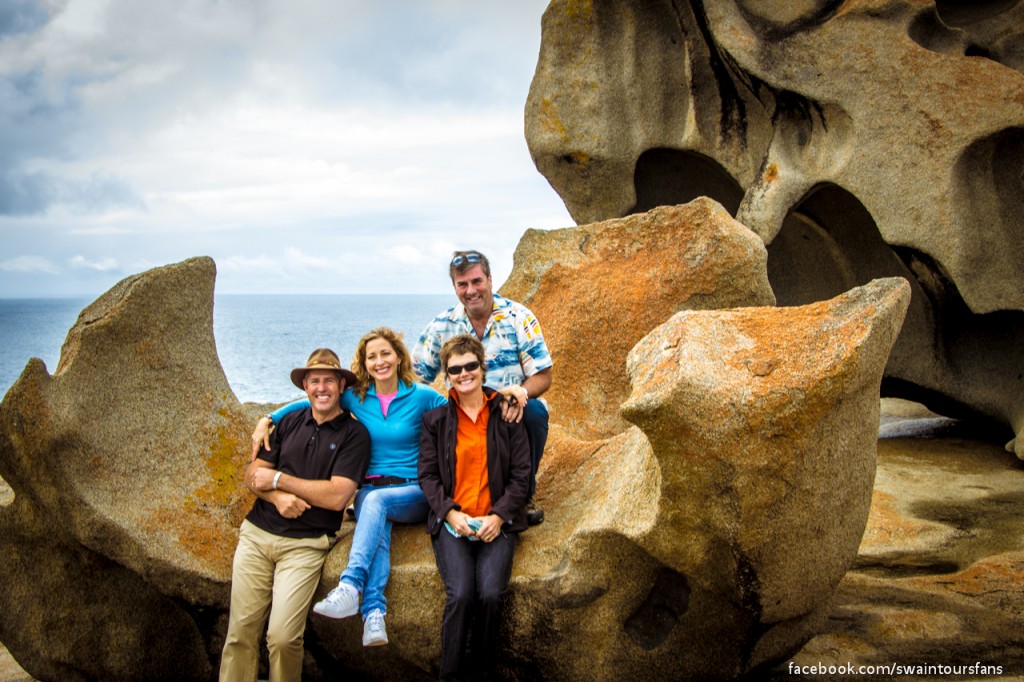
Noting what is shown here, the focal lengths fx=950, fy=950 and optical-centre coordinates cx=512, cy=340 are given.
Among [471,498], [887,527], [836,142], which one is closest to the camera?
[471,498]

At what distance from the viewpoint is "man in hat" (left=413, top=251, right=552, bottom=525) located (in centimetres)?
397

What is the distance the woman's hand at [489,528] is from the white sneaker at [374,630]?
0.45 meters

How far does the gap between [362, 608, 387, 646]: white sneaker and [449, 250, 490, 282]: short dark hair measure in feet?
4.61

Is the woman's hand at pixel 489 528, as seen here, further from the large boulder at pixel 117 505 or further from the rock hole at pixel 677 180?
the rock hole at pixel 677 180

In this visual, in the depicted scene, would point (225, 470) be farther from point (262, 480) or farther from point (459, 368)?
point (459, 368)

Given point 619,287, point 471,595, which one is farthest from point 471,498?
point 619,287

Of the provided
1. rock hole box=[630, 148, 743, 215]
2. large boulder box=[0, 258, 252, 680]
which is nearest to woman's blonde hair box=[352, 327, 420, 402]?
large boulder box=[0, 258, 252, 680]

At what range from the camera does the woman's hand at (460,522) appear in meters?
3.46

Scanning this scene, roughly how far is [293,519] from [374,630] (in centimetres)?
59

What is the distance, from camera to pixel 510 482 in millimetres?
3596

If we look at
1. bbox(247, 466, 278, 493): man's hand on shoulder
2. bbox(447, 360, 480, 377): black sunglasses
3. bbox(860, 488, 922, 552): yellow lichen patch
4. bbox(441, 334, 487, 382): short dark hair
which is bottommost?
bbox(860, 488, 922, 552): yellow lichen patch

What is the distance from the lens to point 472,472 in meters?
3.61

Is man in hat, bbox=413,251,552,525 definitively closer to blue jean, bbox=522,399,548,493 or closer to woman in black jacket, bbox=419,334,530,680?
blue jean, bbox=522,399,548,493

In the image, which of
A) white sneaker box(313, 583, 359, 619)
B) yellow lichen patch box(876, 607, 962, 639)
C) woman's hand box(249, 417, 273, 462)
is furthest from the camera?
yellow lichen patch box(876, 607, 962, 639)
